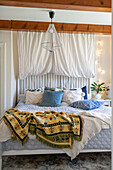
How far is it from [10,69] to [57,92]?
132cm

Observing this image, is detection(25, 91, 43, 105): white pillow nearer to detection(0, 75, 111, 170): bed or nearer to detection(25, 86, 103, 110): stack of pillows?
detection(25, 86, 103, 110): stack of pillows

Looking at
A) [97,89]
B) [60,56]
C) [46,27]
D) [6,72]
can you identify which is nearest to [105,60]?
[97,89]

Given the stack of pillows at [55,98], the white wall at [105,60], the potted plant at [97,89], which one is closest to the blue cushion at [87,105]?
the stack of pillows at [55,98]

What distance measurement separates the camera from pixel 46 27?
12.8 ft

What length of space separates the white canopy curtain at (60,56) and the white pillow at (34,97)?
72 cm

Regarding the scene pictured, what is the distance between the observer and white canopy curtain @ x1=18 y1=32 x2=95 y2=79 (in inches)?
173

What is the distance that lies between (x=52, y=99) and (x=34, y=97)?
0.47 m

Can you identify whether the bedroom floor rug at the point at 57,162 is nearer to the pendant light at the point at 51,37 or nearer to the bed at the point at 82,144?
the bed at the point at 82,144

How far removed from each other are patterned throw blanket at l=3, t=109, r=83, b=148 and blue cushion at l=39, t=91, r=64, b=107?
1.27 meters

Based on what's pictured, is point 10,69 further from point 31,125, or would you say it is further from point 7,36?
point 31,125

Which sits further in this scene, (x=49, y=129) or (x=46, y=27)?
(x=46, y=27)

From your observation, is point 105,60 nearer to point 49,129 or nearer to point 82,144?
point 82,144

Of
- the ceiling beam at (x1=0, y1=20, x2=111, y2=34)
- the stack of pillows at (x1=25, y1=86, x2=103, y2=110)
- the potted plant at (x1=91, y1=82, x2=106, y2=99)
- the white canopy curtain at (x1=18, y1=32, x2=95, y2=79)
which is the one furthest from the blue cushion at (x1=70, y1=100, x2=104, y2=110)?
the ceiling beam at (x1=0, y1=20, x2=111, y2=34)

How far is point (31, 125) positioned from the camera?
2.28m
